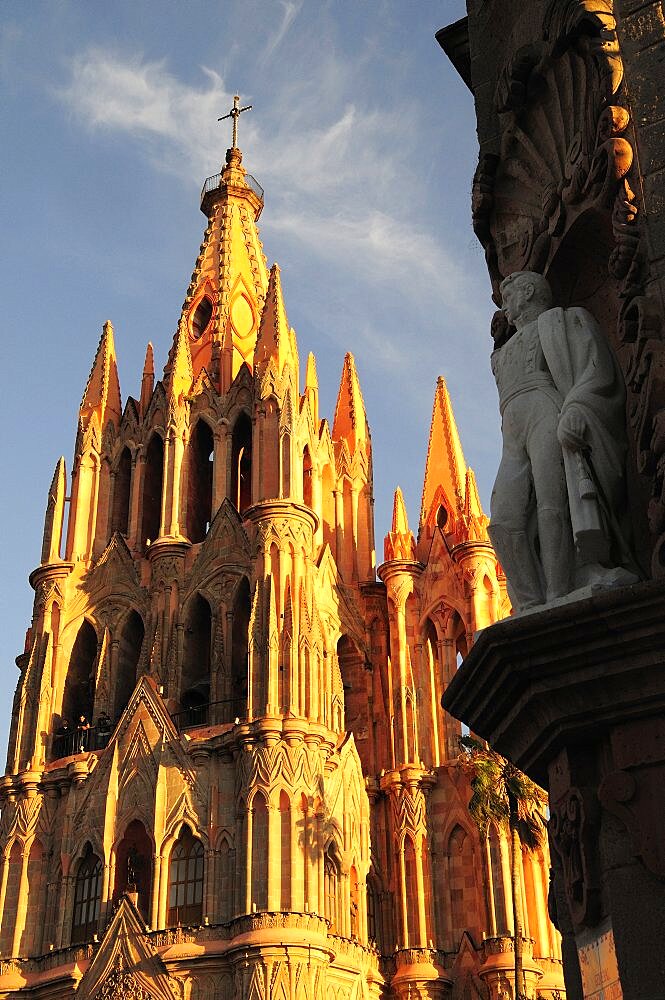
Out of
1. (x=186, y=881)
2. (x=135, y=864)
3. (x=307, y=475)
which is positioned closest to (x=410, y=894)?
(x=186, y=881)

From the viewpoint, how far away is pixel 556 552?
258 inches

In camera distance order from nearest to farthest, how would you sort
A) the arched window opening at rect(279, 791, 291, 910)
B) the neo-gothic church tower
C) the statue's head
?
the statue's head
the arched window opening at rect(279, 791, 291, 910)
the neo-gothic church tower

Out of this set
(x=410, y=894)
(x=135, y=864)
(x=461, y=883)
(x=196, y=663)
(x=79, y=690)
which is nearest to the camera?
(x=135, y=864)

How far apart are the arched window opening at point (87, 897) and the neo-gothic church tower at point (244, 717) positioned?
58 millimetres

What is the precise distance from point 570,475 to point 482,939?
26799 mm

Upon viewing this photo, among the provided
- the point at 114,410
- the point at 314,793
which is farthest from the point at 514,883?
the point at 114,410

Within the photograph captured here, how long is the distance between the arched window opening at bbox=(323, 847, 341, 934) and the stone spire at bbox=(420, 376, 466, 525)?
11926mm

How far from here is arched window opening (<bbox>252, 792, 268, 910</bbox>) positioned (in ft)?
90.6

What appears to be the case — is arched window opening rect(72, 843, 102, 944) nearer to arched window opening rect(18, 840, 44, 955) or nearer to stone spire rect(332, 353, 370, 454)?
arched window opening rect(18, 840, 44, 955)

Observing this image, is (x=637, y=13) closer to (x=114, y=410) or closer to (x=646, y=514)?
(x=646, y=514)

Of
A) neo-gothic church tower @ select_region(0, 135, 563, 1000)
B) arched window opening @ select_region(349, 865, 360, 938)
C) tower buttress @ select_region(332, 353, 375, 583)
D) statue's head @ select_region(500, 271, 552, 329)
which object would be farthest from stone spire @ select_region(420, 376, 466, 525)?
statue's head @ select_region(500, 271, 552, 329)

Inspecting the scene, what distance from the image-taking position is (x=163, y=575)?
3422 cm

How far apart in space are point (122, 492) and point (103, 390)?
137 inches

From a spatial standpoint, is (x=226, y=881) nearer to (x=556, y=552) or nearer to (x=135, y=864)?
(x=135, y=864)
